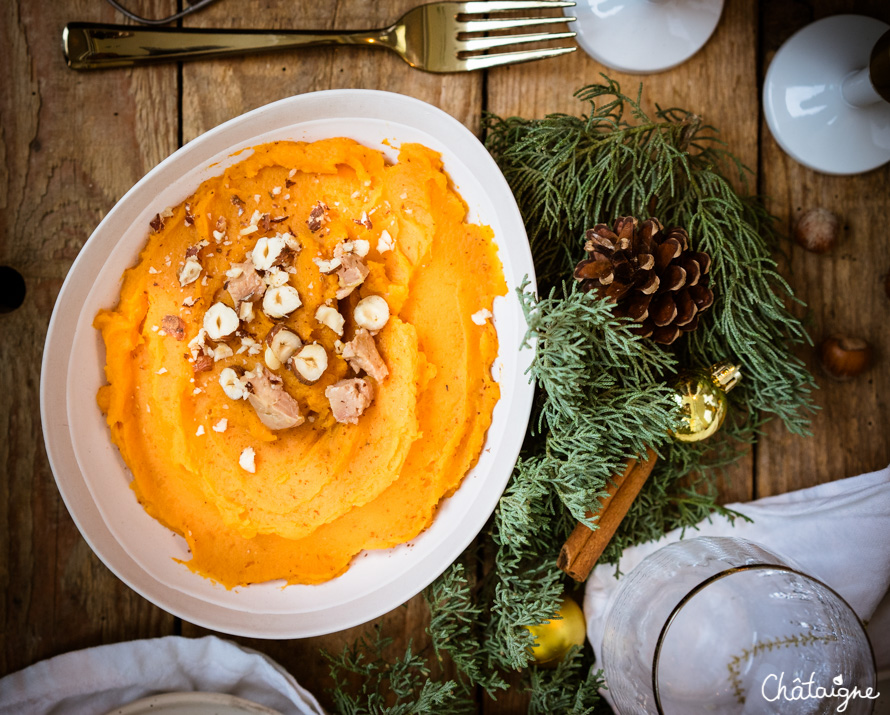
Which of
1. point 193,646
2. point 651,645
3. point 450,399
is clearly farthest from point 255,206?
point 651,645

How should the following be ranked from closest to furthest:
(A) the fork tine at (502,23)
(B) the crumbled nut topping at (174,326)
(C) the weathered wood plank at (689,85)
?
(B) the crumbled nut topping at (174,326)
(A) the fork tine at (502,23)
(C) the weathered wood plank at (689,85)

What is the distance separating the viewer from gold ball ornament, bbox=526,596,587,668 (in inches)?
56.5

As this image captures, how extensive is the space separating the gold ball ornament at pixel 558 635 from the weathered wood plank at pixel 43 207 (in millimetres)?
1086

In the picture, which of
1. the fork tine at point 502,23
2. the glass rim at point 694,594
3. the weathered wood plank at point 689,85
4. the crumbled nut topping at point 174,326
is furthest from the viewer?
the weathered wood plank at point 689,85

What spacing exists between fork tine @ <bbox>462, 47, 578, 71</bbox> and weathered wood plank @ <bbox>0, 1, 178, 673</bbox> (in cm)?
70

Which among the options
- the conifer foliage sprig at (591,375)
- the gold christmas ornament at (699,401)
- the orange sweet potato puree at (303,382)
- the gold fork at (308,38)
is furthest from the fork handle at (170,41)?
the gold christmas ornament at (699,401)

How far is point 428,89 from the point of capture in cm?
150

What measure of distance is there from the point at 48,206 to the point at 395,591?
3.88 ft

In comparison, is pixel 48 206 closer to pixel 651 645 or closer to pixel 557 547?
pixel 557 547

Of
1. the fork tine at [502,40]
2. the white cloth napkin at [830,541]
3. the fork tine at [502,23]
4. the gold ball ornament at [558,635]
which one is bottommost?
the gold ball ornament at [558,635]

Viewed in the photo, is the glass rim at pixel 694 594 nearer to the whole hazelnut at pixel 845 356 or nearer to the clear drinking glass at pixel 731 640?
the clear drinking glass at pixel 731 640

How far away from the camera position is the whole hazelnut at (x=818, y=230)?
150cm

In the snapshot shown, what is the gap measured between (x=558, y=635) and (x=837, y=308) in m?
1.05

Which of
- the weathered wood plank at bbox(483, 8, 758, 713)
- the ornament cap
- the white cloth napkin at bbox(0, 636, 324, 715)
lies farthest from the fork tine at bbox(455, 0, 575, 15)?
the white cloth napkin at bbox(0, 636, 324, 715)
